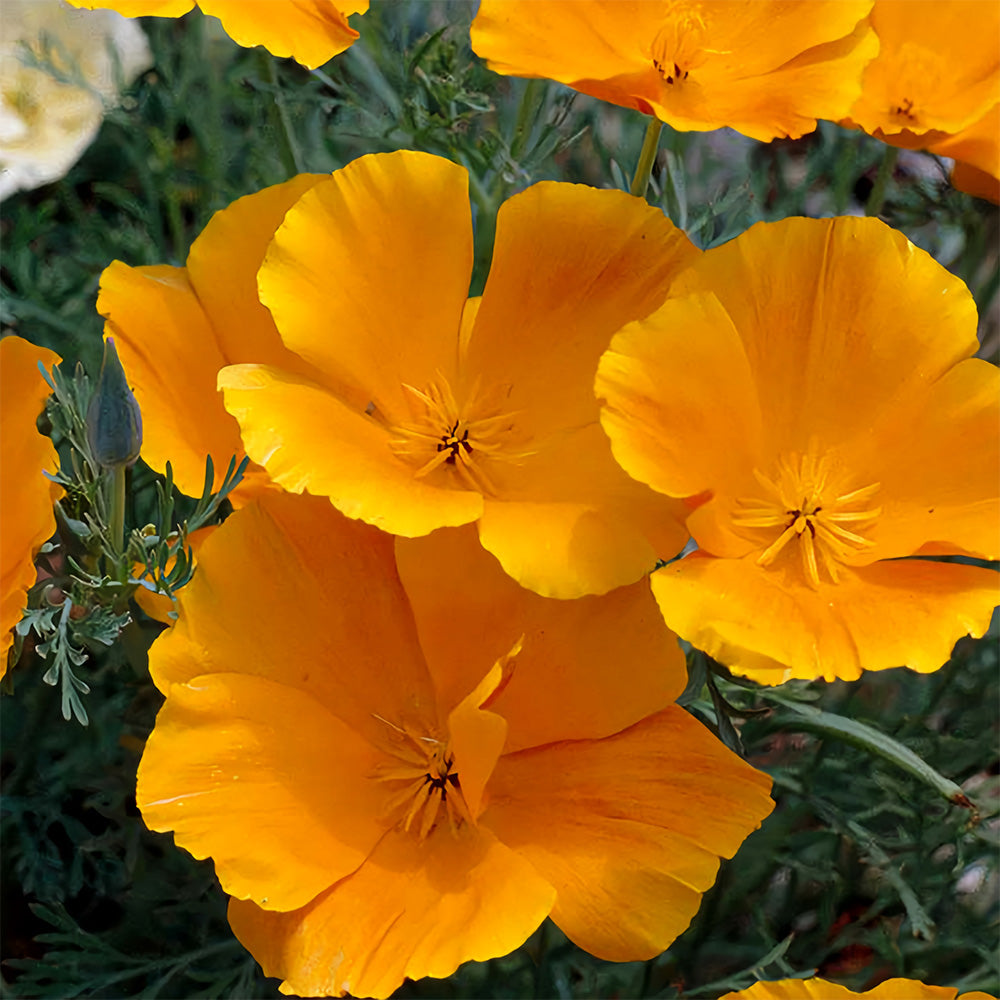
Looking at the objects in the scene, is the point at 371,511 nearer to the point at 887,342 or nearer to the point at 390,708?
the point at 390,708

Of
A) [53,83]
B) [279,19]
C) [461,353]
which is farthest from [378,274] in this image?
[53,83]

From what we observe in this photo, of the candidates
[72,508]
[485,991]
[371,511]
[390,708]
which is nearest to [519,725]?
[390,708]

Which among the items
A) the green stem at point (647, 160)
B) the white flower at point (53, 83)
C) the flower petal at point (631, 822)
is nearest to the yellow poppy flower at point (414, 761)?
the flower petal at point (631, 822)

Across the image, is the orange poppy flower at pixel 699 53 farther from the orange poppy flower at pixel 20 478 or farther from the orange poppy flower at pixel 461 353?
the orange poppy flower at pixel 20 478

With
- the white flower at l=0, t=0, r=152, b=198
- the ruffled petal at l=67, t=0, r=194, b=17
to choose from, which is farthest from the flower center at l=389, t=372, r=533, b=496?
the white flower at l=0, t=0, r=152, b=198

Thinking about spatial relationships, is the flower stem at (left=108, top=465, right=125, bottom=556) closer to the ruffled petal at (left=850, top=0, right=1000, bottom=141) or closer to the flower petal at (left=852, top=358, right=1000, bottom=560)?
the flower petal at (left=852, top=358, right=1000, bottom=560)

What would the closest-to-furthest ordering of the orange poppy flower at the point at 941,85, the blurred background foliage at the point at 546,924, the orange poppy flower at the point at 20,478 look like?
the orange poppy flower at the point at 20,478
the orange poppy flower at the point at 941,85
the blurred background foliage at the point at 546,924

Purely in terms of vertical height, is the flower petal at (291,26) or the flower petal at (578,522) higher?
the flower petal at (291,26)
